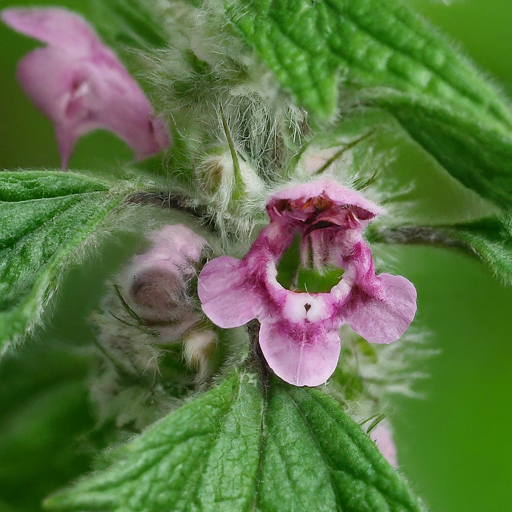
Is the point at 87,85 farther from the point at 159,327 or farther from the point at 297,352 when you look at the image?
the point at 297,352

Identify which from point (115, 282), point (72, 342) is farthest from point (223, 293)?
point (72, 342)

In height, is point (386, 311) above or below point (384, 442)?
above

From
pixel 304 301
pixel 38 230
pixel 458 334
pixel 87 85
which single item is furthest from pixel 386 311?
pixel 458 334

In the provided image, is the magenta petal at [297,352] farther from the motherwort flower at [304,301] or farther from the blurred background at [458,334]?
the blurred background at [458,334]

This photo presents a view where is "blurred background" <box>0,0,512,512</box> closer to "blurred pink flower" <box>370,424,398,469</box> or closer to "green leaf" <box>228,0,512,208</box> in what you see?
"blurred pink flower" <box>370,424,398,469</box>

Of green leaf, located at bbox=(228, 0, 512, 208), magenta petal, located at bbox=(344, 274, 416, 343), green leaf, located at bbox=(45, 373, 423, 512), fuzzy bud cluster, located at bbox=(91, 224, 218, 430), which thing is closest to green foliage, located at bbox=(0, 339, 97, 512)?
fuzzy bud cluster, located at bbox=(91, 224, 218, 430)

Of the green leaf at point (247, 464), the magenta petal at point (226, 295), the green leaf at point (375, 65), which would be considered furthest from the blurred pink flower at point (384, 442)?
the green leaf at point (375, 65)
